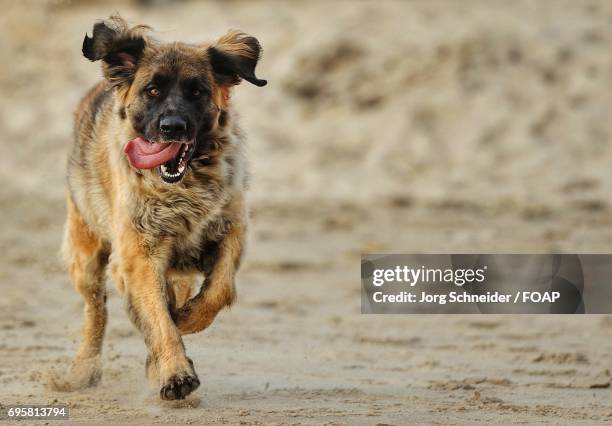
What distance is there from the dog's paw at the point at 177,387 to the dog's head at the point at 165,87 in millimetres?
1053

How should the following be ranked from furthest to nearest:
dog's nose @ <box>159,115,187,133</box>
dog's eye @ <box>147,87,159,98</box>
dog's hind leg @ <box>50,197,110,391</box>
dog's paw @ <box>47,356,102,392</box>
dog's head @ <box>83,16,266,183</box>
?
1. dog's hind leg @ <box>50,197,110,391</box>
2. dog's paw @ <box>47,356,102,392</box>
3. dog's eye @ <box>147,87,159,98</box>
4. dog's head @ <box>83,16,266,183</box>
5. dog's nose @ <box>159,115,187,133</box>

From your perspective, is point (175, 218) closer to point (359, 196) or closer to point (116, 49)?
point (116, 49)

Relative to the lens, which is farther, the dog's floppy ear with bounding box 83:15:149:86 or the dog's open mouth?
the dog's floppy ear with bounding box 83:15:149:86

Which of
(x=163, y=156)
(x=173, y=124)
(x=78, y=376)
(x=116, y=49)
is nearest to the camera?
(x=173, y=124)

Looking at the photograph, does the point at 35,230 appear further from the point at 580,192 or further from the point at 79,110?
the point at 580,192

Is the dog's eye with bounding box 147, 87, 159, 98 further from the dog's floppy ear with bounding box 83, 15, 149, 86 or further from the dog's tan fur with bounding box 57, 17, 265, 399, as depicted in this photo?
the dog's floppy ear with bounding box 83, 15, 149, 86

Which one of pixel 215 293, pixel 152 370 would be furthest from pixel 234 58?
pixel 152 370

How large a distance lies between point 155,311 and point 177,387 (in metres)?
0.53

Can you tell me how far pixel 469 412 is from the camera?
589cm

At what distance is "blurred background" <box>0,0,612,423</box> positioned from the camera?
658 cm

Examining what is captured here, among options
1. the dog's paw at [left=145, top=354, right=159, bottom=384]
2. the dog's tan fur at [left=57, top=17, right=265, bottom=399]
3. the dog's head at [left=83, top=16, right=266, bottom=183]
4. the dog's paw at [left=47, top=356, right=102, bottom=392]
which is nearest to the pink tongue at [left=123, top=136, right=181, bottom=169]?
the dog's head at [left=83, top=16, right=266, bottom=183]

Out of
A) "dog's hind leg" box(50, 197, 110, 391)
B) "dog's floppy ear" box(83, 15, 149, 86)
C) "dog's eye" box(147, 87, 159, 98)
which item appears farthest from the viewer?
"dog's hind leg" box(50, 197, 110, 391)

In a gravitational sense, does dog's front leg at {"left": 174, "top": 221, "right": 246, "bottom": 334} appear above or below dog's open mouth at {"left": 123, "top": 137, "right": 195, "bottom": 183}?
below

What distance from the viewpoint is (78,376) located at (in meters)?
6.75
